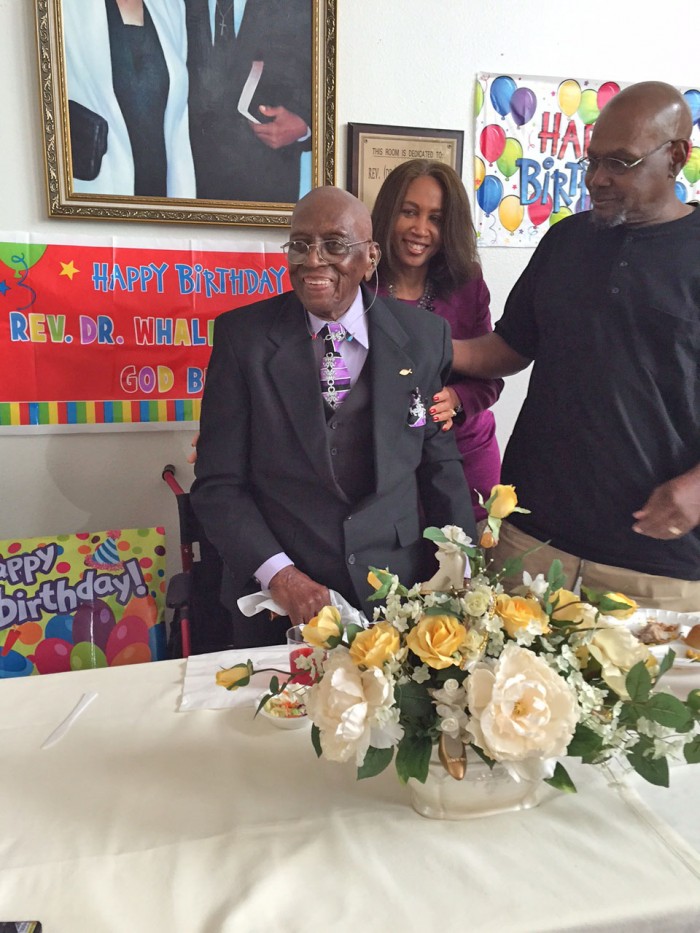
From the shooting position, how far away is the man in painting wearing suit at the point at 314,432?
4.83ft

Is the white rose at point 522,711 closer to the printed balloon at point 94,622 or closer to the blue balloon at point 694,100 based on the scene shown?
the printed balloon at point 94,622

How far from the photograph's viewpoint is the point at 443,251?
1988 mm

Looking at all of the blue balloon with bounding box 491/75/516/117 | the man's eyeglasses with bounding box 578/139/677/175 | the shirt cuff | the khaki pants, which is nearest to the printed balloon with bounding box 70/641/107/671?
the shirt cuff

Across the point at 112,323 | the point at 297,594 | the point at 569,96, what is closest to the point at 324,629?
the point at 297,594

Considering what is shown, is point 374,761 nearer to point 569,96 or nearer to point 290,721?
point 290,721

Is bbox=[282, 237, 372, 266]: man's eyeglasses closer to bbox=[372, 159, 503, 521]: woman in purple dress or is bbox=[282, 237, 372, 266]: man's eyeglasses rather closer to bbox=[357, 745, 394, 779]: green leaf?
bbox=[372, 159, 503, 521]: woman in purple dress

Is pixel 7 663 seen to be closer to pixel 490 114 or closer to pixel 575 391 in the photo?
pixel 575 391

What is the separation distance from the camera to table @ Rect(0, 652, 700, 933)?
2.51 feet

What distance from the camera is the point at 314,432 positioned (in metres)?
1.48

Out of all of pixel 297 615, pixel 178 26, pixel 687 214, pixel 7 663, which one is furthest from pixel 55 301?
pixel 687 214

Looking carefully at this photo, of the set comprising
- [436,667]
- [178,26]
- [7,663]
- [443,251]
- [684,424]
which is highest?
[178,26]

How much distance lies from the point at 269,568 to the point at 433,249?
3.37ft

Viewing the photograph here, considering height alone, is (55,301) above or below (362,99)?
below

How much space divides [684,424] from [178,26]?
6.01 feet
